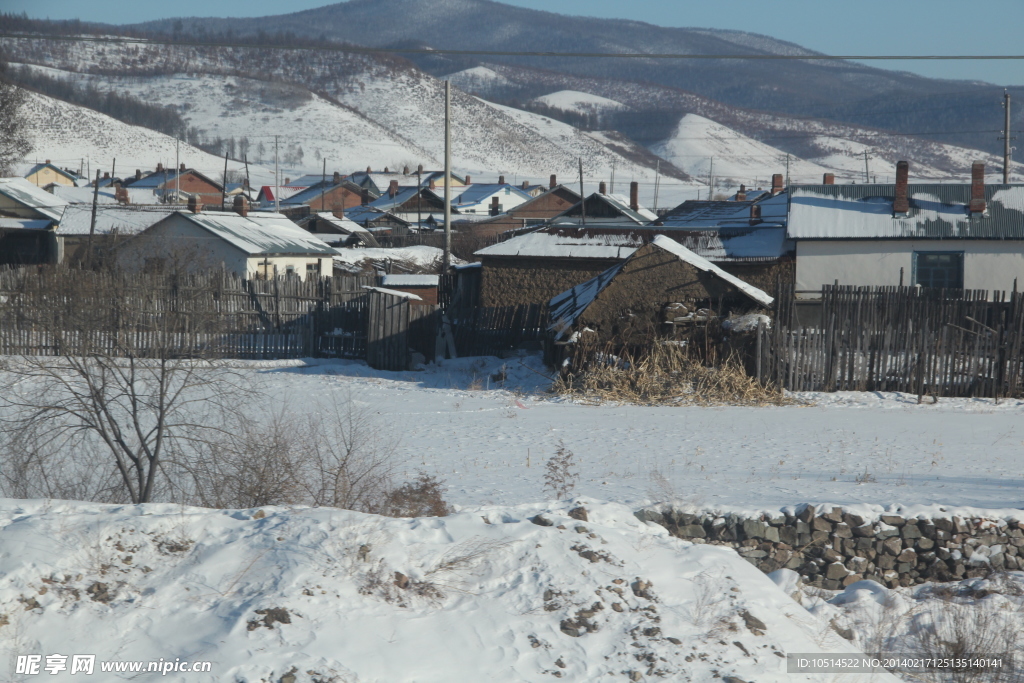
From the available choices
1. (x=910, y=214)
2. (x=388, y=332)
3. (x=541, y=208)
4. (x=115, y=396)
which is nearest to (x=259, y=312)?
(x=388, y=332)

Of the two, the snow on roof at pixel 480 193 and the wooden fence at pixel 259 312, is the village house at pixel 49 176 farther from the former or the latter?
the wooden fence at pixel 259 312

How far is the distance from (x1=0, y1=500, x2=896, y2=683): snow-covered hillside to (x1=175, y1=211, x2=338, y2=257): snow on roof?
2448 centimetres

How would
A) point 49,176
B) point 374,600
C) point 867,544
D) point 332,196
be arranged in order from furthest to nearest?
point 49,176
point 332,196
point 867,544
point 374,600

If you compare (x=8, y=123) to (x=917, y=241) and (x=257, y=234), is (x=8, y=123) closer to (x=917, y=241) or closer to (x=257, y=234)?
(x=257, y=234)

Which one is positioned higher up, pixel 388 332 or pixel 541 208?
pixel 541 208

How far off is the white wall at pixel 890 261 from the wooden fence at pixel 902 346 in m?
6.52

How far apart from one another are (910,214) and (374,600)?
21.9 meters

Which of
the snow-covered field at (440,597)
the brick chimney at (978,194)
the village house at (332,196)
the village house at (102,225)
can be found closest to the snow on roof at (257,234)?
the village house at (102,225)

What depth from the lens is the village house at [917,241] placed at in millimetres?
22531

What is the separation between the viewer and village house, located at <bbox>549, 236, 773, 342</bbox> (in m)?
16.9

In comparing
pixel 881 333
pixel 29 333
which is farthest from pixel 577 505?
pixel 29 333

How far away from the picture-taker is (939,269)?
901 inches

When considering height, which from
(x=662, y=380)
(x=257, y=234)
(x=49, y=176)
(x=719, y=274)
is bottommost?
(x=662, y=380)

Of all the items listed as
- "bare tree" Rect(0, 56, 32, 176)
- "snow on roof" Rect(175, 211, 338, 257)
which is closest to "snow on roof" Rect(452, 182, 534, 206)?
"bare tree" Rect(0, 56, 32, 176)
